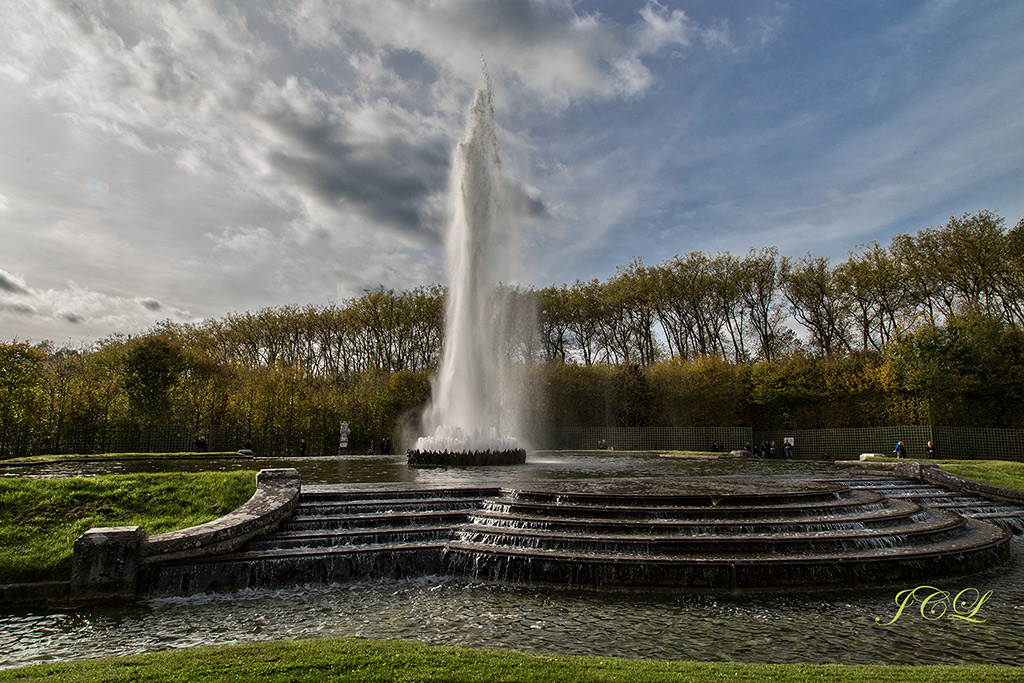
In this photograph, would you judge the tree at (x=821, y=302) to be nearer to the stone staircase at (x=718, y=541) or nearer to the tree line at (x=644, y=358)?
the tree line at (x=644, y=358)

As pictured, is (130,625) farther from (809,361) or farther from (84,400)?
(809,361)

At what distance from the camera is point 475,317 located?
89.6 feet

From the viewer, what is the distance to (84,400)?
131ft

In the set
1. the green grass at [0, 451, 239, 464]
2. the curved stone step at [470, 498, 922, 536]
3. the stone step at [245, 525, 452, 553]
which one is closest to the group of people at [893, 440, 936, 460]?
the curved stone step at [470, 498, 922, 536]

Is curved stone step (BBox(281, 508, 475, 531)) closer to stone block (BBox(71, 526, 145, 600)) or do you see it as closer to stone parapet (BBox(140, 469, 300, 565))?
stone parapet (BBox(140, 469, 300, 565))

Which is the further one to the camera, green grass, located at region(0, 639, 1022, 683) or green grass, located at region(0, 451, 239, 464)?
green grass, located at region(0, 451, 239, 464)

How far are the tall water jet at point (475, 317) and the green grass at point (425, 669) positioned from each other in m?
17.8

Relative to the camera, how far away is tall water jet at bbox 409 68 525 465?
2506 cm

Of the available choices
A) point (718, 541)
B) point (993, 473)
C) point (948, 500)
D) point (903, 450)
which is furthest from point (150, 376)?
point (903, 450)

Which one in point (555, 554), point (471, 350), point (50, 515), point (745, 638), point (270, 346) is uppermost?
point (270, 346)

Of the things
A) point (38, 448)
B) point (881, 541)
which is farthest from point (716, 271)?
point (38, 448)

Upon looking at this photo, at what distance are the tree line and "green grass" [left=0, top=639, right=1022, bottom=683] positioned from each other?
76.8 feet

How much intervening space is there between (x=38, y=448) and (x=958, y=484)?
48775mm

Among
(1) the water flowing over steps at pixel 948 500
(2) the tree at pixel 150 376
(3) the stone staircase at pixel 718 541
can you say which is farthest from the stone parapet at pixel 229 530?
(2) the tree at pixel 150 376
